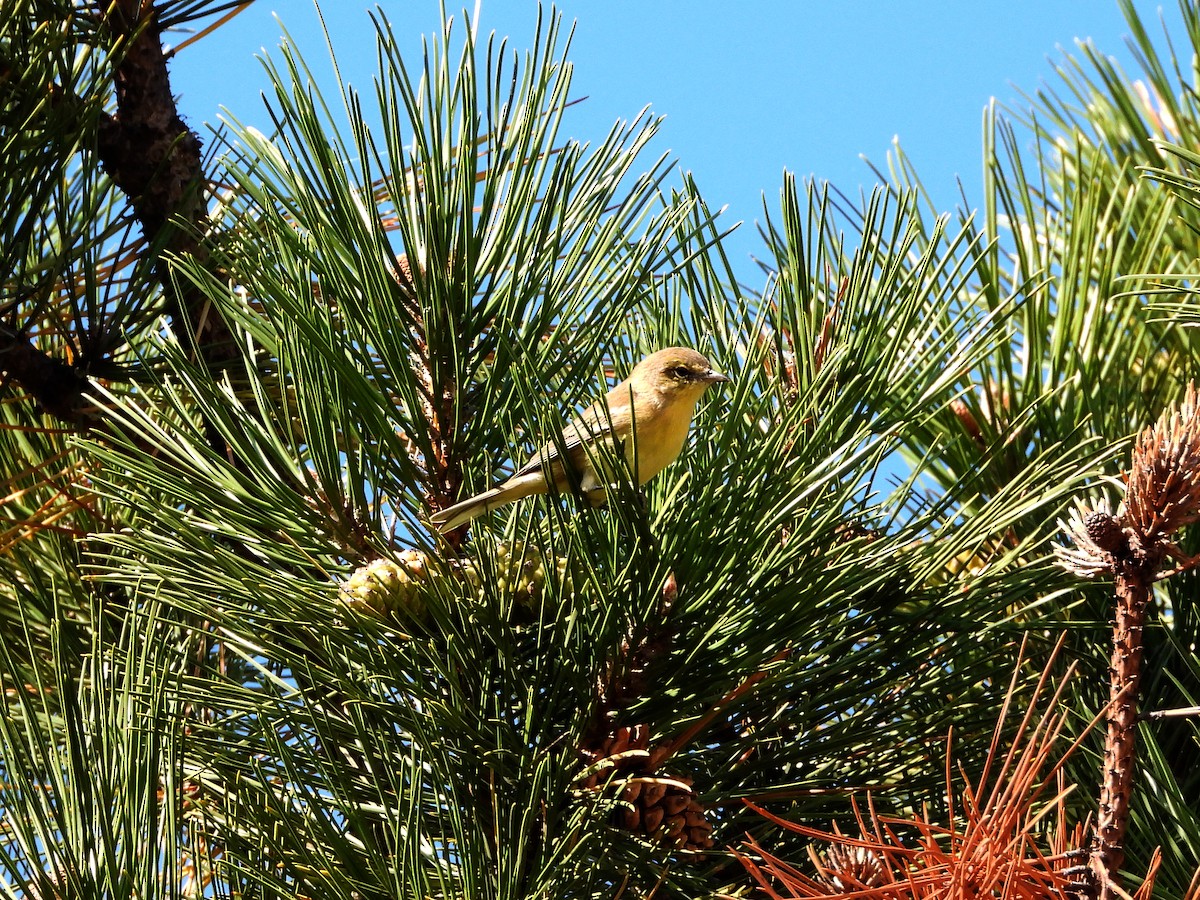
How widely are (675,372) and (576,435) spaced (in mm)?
218

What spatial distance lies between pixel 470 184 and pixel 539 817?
35.8 inches

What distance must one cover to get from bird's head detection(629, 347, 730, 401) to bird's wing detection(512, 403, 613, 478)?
105 mm

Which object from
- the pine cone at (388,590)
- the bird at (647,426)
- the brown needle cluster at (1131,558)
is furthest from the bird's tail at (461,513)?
the brown needle cluster at (1131,558)

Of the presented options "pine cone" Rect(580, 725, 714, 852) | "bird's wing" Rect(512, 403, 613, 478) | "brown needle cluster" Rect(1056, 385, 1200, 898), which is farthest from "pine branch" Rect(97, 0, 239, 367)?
"brown needle cluster" Rect(1056, 385, 1200, 898)

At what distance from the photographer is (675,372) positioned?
7.61 feet

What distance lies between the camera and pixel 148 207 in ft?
8.40

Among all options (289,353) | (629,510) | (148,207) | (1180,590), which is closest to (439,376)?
(289,353)

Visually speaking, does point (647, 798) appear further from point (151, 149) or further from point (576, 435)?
point (151, 149)

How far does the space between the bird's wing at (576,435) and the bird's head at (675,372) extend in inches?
4.1

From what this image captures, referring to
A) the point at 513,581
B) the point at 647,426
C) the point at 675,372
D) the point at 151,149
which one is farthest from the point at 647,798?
the point at 151,149

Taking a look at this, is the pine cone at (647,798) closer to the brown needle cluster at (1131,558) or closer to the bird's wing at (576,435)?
the bird's wing at (576,435)

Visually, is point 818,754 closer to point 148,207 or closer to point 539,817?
point 539,817

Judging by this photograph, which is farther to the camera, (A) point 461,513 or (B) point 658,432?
(B) point 658,432

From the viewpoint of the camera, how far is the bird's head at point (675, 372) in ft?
7.32
